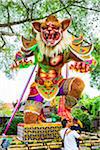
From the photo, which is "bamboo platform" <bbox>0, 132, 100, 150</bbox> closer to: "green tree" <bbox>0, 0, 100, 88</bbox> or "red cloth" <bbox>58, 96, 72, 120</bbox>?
"red cloth" <bbox>58, 96, 72, 120</bbox>

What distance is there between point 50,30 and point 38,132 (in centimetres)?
58

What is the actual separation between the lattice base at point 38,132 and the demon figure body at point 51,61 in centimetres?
4

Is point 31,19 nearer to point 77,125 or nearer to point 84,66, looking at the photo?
point 84,66

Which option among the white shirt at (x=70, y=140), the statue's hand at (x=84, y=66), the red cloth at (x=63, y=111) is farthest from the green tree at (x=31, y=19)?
the white shirt at (x=70, y=140)

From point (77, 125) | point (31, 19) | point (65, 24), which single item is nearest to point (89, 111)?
point (77, 125)

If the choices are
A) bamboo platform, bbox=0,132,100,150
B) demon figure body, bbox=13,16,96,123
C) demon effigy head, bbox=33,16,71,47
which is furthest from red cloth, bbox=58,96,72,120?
demon effigy head, bbox=33,16,71,47

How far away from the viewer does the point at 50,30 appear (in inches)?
108

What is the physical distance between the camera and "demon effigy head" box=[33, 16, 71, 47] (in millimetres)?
2750

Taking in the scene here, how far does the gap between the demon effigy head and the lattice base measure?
1.52ft

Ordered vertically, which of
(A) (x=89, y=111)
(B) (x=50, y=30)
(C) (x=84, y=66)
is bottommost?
(A) (x=89, y=111)

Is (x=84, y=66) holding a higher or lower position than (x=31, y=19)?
lower

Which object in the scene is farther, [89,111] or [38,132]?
[89,111]

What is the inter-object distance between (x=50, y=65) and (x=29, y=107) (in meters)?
0.27

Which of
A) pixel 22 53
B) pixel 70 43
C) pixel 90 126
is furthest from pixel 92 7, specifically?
pixel 90 126
